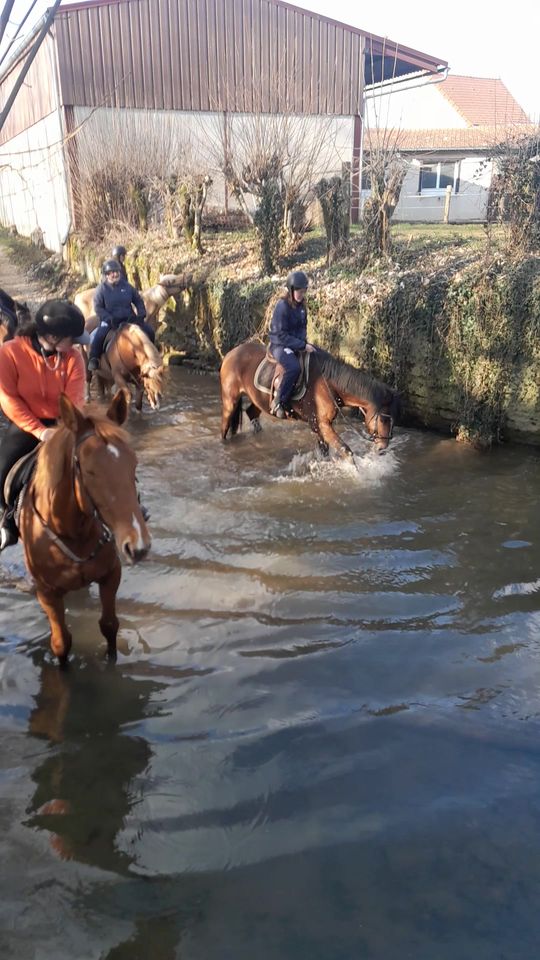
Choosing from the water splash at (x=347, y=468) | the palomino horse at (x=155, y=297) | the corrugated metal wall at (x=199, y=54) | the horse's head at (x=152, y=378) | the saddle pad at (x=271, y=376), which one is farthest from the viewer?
the corrugated metal wall at (x=199, y=54)

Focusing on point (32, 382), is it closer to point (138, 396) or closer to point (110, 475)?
point (110, 475)

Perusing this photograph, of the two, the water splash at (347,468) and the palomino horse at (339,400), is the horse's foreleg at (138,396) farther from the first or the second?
the water splash at (347,468)

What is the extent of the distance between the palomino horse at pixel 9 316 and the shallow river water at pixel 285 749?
4.01 metres

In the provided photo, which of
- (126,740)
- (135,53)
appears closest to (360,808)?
(126,740)

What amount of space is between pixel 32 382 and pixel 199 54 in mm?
20297

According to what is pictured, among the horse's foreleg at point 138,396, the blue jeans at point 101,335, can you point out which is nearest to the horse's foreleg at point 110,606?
the horse's foreleg at point 138,396

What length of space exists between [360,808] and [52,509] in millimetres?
2350

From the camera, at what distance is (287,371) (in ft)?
25.8

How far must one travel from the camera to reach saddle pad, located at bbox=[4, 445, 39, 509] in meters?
4.25

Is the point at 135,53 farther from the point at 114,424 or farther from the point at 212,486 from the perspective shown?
the point at 114,424

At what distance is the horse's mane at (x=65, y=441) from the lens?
316cm

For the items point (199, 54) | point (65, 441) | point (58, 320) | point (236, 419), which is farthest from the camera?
point (199, 54)

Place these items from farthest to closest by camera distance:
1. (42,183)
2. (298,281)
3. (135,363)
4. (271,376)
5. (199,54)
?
(42,183), (199,54), (135,363), (271,376), (298,281)

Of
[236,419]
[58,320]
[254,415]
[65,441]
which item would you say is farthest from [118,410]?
[254,415]
